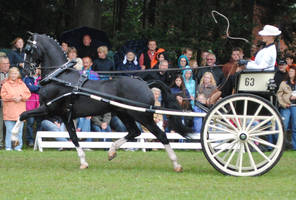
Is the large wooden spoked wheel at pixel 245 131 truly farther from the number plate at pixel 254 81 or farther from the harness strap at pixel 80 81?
the harness strap at pixel 80 81

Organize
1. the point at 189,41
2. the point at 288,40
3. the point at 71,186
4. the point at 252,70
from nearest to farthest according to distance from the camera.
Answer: the point at 71,186 → the point at 252,70 → the point at 189,41 → the point at 288,40

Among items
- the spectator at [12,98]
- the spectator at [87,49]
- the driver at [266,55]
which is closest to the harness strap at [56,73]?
the driver at [266,55]

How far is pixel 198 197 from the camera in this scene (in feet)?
25.4

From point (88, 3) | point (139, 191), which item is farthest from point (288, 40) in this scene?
point (139, 191)

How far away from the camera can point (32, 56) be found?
35.0 feet

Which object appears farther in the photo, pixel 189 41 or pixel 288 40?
pixel 288 40

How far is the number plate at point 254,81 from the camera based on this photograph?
9503 millimetres

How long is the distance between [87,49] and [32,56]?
631 centimetres

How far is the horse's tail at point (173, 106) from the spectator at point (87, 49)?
6.38m

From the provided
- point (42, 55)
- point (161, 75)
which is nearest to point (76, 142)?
point (42, 55)

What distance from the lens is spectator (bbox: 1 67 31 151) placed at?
46.0 ft

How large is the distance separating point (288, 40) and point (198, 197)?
13363 millimetres

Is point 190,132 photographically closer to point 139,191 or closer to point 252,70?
point 252,70

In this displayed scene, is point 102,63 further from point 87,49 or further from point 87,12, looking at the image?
point 87,12
